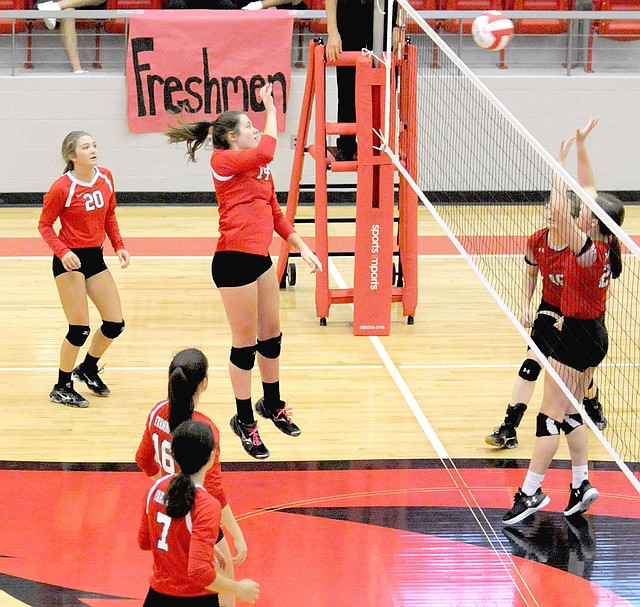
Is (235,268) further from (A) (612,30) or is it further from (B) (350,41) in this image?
(A) (612,30)

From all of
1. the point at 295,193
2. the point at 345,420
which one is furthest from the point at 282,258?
the point at 345,420

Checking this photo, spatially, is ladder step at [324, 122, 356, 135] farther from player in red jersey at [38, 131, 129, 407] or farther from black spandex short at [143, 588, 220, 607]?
black spandex short at [143, 588, 220, 607]

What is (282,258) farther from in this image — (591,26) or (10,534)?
(591,26)

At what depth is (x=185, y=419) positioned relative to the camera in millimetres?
3764

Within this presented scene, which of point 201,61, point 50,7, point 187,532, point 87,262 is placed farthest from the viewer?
point 50,7

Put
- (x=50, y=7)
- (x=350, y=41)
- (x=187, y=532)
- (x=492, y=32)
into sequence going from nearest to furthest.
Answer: (x=187, y=532) → (x=492, y=32) → (x=350, y=41) → (x=50, y=7)

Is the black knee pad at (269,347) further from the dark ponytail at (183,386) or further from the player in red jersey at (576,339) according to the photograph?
the dark ponytail at (183,386)

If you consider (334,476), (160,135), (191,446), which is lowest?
(334,476)

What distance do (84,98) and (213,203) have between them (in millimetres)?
2075

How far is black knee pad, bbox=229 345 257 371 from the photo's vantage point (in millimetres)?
5469

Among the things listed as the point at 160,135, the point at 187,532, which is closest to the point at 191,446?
the point at 187,532

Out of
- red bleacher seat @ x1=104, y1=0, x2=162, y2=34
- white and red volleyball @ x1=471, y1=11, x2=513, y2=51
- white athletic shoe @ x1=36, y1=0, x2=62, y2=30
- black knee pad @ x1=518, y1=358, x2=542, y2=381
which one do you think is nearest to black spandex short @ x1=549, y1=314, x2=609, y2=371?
black knee pad @ x1=518, y1=358, x2=542, y2=381

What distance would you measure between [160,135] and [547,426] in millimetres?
9160

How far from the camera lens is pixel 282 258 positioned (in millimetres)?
9180
